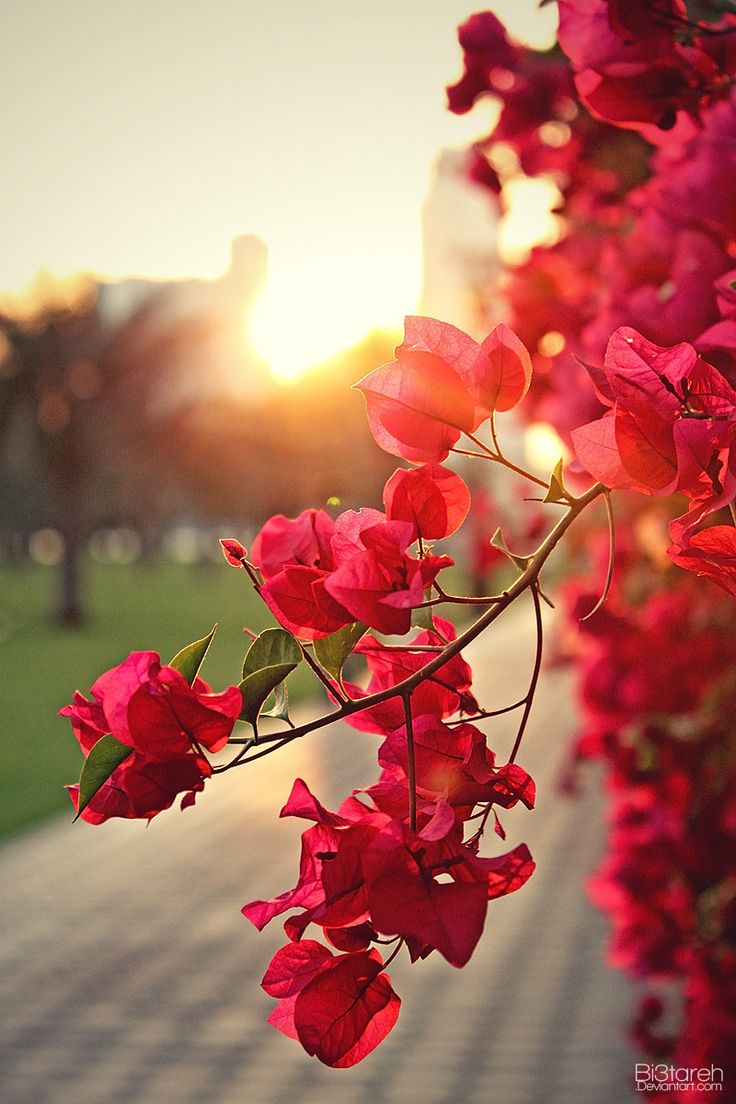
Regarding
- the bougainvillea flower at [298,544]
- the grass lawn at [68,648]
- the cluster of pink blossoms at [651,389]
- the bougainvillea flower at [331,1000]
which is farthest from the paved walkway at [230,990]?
the bougainvillea flower at [298,544]

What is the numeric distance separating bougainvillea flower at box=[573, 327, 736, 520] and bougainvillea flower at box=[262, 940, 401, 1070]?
0.28 metres

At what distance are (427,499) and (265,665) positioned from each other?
0.39 feet

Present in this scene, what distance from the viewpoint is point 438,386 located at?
24.3 inches

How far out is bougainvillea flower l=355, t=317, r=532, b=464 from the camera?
615 mm

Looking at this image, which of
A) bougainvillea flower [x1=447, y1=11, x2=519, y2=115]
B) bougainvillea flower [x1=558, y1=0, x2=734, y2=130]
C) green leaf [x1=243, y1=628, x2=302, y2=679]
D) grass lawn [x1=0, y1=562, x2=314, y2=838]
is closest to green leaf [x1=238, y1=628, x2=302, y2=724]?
green leaf [x1=243, y1=628, x2=302, y2=679]

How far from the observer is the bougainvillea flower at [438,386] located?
2.02 ft

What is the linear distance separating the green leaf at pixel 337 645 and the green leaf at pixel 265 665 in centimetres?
3

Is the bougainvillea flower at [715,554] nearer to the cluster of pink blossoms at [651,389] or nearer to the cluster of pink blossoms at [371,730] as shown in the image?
the cluster of pink blossoms at [651,389]

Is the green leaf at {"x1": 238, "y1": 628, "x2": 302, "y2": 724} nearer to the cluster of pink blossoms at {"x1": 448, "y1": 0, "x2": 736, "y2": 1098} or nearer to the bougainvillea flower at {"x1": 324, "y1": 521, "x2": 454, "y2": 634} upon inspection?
the bougainvillea flower at {"x1": 324, "y1": 521, "x2": 454, "y2": 634}

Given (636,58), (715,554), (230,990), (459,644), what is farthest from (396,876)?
(230,990)

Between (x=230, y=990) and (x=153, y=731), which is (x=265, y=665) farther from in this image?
(x=230, y=990)

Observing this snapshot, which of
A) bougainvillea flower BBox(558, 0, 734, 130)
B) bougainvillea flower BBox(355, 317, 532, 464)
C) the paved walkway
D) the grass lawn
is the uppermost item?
bougainvillea flower BBox(558, 0, 734, 130)

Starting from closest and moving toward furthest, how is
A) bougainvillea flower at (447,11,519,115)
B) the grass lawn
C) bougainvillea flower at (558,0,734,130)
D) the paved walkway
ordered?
bougainvillea flower at (558,0,734,130)
bougainvillea flower at (447,11,519,115)
the paved walkway
the grass lawn

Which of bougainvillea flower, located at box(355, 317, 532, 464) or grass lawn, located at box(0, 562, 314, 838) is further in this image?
grass lawn, located at box(0, 562, 314, 838)
